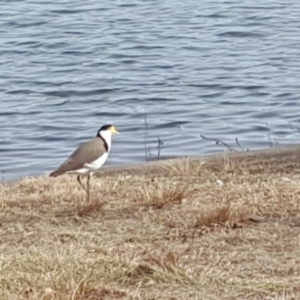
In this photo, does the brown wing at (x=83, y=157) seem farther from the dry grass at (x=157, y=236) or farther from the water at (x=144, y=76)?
the water at (x=144, y=76)

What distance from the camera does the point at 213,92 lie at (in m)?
14.3

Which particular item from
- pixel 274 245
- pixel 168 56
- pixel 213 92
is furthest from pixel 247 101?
pixel 274 245

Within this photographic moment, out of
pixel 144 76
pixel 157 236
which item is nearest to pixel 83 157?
pixel 157 236

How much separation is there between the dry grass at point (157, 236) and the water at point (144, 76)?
10.7ft

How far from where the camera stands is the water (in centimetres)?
1208

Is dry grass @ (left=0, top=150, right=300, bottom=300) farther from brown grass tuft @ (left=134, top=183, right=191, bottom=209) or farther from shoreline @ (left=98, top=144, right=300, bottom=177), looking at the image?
shoreline @ (left=98, top=144, right=300, bottom=177)

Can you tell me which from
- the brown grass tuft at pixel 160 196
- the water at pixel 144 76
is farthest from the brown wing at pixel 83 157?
the water at pixel 144 76

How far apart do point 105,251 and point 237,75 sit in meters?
9.53

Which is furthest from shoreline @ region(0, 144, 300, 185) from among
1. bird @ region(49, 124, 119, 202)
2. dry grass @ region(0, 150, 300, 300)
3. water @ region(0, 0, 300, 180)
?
water @ region(0, 0, 300, 180)

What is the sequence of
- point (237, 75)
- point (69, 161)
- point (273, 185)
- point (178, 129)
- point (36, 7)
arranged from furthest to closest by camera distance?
1. point (36, 7)
2. point (237, 75)
3. point (178, 129)
4. point (69, 161)
5. point (273, 185)

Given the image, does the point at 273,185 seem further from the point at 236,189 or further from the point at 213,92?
the point at 213,92

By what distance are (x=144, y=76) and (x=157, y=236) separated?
9236 millimetres

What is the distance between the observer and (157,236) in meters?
6.33

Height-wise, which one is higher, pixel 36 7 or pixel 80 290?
pixel 80 290
